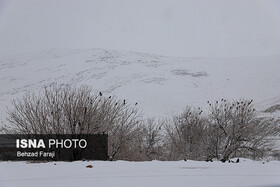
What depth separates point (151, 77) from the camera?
5422 centimetres

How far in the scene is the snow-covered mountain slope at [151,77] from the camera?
42000 mm

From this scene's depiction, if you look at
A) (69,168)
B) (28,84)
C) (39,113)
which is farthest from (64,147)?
(28,84)

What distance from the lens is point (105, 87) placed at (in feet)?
155

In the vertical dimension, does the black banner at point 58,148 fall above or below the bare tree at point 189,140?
above

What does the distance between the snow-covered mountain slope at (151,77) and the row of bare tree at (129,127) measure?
17934 millimetres

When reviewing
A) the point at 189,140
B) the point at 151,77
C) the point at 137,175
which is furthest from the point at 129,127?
the point at 151,77

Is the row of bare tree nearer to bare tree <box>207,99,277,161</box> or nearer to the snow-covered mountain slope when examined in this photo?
bare tree <box>207,99,277,161</box>

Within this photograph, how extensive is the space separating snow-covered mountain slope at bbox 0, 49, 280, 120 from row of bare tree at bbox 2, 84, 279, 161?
58.8ft

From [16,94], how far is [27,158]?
38359mm

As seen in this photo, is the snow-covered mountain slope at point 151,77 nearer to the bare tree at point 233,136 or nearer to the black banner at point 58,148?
the bare tree at point 233,136

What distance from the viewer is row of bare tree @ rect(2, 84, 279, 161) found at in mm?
9273

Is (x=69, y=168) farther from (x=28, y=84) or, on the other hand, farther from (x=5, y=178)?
(x=28, y=84)

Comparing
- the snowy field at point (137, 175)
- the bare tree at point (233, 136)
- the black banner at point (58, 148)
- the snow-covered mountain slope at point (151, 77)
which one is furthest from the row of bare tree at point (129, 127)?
the snow-covered mountain slope at point (151, 77)

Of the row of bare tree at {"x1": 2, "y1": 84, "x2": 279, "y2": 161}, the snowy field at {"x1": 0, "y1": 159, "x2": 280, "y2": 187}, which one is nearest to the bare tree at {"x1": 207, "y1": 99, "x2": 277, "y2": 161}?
the row of bare tree at {"x1": 2, "y1": 84, "x2": 279, "y2": 161}
